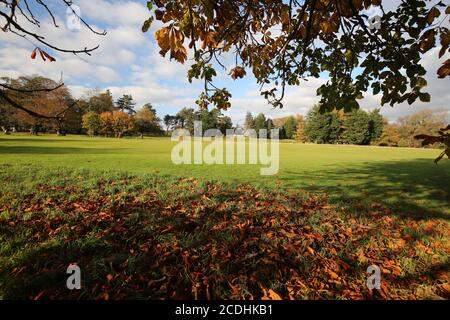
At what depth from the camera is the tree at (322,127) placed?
72300 mm

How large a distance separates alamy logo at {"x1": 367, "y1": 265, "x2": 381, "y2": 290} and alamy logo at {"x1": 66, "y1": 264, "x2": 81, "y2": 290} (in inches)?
132

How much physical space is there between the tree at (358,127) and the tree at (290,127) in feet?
77.7

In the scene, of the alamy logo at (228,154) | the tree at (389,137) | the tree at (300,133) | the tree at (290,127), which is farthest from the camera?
the tree at (290,127)

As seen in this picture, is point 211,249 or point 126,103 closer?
point 211,249

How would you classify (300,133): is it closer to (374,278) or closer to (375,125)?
(375,125)

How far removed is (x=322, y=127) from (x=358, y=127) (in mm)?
10386

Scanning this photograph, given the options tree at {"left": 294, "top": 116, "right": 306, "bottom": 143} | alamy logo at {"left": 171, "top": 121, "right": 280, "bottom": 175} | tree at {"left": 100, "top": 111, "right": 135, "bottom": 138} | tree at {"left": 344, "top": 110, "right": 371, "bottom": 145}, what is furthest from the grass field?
tree at {"left": 294, "top": 116, "right": 306, "bottom": 143}

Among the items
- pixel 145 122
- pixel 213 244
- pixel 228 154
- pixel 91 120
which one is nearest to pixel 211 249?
pixel 213 244

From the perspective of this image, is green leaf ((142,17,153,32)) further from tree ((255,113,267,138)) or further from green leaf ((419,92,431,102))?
tree ((255,113,267,138))

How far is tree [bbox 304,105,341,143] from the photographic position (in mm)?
72300

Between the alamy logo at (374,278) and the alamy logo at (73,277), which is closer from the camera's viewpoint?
the alamy logo at (73,277)

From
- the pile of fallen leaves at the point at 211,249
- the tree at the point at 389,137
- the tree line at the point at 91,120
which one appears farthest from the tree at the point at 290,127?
the pile of fallen leaves at the point at 211,249

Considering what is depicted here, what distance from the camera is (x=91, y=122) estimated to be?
6353 centimetres

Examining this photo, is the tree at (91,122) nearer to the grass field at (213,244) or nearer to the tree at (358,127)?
the grass field at (213,244)
